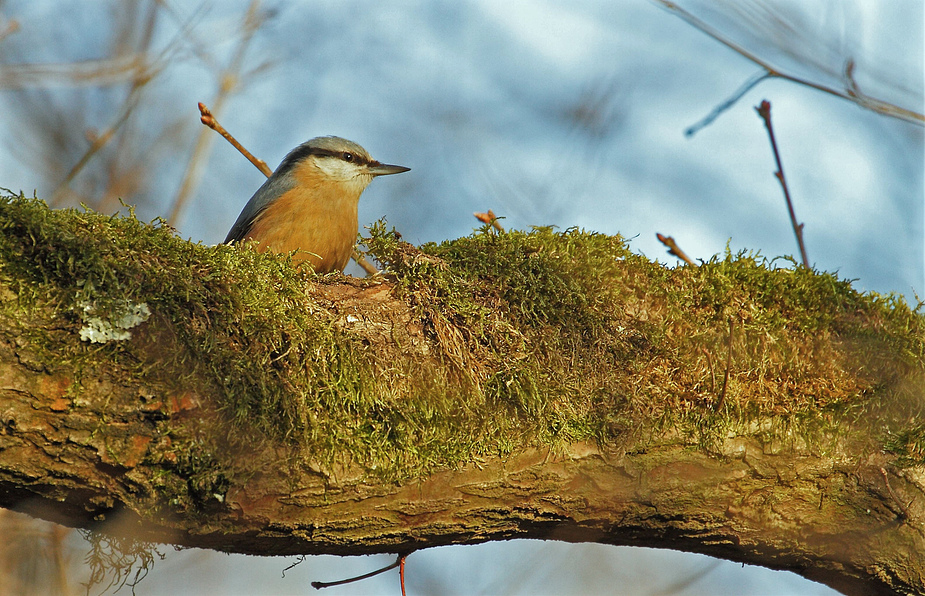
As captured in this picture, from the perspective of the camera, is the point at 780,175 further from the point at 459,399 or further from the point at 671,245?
the point at 459,399

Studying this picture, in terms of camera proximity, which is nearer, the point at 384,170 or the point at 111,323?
the point at 111,323

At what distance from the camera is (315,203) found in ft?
14.3

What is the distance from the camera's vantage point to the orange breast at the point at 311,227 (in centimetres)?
419

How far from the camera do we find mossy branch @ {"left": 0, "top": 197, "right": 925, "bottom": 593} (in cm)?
185

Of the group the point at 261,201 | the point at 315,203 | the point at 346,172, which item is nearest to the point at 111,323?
the point at 315,203

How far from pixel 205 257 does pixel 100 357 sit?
1.55 feet

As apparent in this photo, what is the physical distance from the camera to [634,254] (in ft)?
8.41

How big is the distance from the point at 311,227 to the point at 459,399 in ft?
7.73

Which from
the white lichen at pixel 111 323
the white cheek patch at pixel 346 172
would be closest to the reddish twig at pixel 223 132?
the white cheek patch at pixel 346 172

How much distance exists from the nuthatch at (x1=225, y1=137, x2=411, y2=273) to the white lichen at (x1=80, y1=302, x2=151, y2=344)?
6.48 ft

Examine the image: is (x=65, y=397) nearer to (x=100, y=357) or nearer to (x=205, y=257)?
(x=100, y=357)

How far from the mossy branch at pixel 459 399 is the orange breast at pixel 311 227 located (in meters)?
1.74

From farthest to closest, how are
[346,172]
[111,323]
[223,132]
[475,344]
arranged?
1. [346,172]
2. [223,132]
3. [475,344]
4. [111,323]

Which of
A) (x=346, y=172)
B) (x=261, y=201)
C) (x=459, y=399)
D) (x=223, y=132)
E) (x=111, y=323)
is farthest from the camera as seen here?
(x=346, y=172)
